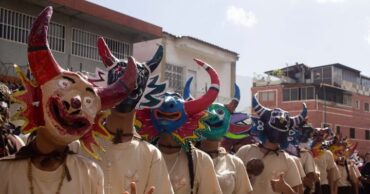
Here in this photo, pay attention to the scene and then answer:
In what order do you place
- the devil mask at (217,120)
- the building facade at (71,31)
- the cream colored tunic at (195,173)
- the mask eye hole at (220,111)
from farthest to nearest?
the building facade at (71,31) < the mask eye hole at (220,111) < the devil mask at (217,120) < the cream colored tunic at (195,173)

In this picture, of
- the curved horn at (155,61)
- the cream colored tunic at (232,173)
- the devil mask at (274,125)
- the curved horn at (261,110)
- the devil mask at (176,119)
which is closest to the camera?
the curved horn at (155,61)

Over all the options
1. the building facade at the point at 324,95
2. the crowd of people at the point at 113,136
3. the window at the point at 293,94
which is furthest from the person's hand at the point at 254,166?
the window at the point at 293,94

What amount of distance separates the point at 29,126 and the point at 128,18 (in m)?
12.8

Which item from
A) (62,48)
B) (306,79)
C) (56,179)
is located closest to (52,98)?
(56,179)

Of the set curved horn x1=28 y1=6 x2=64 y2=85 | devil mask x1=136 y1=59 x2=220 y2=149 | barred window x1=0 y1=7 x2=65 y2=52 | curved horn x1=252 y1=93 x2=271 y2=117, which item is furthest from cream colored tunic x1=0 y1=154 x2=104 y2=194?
barred window x1=0 y1=7 x2=65 y2=52

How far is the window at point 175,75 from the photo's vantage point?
64.9ft

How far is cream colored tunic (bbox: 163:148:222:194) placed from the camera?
13.9 feet

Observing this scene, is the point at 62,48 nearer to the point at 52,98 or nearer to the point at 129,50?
the point at 129,50

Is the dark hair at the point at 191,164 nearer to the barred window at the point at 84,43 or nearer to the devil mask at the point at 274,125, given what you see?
the devil mask at the point at 274,125

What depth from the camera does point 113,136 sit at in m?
3.52

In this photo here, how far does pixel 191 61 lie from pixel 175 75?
4.30ft

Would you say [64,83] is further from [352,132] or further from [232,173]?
[352,132]

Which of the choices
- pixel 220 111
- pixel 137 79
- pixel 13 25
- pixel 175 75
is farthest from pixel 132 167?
pixel 175 75

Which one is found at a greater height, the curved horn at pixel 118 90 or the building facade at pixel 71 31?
the building facade at pixel 71 31
